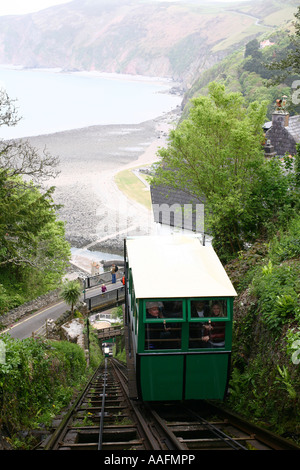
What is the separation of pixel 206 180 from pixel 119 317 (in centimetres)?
2881

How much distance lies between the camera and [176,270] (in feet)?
34.0

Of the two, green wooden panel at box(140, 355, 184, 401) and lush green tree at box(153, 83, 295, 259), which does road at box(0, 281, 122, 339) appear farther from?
green wooden panel at box(140, 355, 184, 401)

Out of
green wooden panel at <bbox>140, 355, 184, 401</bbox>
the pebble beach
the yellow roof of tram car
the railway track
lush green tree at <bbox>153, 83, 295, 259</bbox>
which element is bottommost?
the railway track

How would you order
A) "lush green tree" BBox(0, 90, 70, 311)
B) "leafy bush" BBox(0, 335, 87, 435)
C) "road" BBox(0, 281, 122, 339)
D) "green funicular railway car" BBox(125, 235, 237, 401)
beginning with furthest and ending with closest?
"road" BBox(0, 281, 122, 339) → "lush green tree" BBox(0, 90, 70, 311) → "green funicular railway car" BBox(125, 235, 237, 401) → "leafy bush" BBox(0, 335, 87, 435)

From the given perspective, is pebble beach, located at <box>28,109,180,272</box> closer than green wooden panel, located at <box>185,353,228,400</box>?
No

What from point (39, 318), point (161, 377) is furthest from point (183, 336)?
point (39, 318)

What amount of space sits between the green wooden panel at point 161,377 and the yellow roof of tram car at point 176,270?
152 cm

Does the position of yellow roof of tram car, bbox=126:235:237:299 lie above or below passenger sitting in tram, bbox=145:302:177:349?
above

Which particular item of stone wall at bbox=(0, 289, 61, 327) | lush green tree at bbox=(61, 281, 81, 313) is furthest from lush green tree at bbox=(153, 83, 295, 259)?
stone wall at bbox=(0, 289, 61, 327)

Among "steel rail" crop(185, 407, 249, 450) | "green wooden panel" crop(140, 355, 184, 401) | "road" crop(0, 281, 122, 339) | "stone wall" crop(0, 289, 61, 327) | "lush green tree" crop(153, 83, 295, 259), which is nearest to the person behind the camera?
"steel rail" crop(185, 407, 249, 450)

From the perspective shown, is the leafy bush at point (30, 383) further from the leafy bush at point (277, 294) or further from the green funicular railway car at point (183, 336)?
the leafy bush at point (277, 294)

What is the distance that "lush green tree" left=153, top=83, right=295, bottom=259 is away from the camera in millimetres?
18797

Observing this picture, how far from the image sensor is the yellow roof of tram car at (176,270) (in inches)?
379
